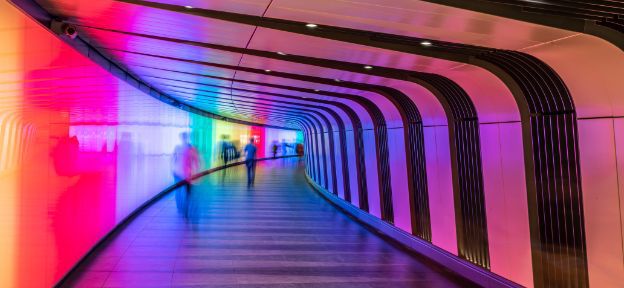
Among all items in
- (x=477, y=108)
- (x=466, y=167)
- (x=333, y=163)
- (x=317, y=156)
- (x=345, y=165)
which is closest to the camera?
(x=477, y=108)

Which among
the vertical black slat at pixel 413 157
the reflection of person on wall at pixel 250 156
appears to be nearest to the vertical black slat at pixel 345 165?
the vertical black slat at pixel 413 157

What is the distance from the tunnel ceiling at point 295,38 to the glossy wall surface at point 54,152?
0.63 m

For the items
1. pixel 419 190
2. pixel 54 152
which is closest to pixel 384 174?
pixel 419 190

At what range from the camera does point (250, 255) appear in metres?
8.00

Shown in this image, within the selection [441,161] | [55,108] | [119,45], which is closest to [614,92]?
[441,161]

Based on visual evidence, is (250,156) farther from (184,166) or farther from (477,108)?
(477,108)

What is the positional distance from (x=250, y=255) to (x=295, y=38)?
382 centimetres

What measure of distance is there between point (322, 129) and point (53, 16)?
1325cm

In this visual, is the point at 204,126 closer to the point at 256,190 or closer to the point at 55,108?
the point at 256,190

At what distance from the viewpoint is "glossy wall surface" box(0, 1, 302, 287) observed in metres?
4.31

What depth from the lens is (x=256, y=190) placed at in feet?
60.9

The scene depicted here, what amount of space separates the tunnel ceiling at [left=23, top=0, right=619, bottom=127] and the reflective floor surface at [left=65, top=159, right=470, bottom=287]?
253cm

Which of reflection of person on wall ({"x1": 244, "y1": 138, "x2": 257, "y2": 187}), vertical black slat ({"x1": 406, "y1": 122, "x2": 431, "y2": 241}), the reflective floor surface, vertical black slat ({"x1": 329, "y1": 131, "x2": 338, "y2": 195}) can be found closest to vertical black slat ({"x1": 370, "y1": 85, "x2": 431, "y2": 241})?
vertical black slat ({"x1": 406, "y1": 122, "x2": 431, "y2": 241})

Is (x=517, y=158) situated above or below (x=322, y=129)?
below
